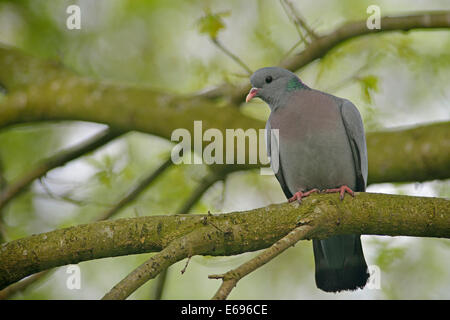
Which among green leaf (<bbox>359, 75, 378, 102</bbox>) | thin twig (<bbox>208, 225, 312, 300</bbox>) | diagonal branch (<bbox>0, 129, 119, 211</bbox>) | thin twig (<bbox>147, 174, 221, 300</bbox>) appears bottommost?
thin twig (<bbox>208, 225, 312, 300</bbox>)

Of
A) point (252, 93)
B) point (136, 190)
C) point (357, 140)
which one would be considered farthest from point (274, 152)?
point (136, 190)

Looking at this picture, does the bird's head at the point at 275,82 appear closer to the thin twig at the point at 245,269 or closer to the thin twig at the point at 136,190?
the thin twig at the point at 136,190

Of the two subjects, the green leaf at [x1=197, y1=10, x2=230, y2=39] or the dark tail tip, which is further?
the green leaf at [x1=197, y1=10, x2=230, y2=39]

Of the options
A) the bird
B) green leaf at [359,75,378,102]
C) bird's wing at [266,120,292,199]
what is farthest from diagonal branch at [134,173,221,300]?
green leaf at [359,75,378,102]

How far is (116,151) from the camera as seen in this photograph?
7.21m

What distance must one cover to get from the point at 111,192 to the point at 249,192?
5.82 ft

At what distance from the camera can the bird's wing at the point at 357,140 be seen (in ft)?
16.4

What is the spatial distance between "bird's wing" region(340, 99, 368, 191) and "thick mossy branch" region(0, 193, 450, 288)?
1.21m

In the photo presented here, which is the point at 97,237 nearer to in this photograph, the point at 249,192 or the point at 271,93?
the point at 271,93

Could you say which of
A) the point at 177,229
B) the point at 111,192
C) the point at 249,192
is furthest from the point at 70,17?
the point at 177,229

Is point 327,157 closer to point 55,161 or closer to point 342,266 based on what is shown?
point 342,266

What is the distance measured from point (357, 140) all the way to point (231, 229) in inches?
78.6

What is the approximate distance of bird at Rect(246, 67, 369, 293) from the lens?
4906mm

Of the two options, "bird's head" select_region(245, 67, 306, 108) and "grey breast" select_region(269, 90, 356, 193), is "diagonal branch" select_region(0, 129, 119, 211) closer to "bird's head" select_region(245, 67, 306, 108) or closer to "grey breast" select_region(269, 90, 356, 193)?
"bird's head" select_region(245, 67, 306, 108)
